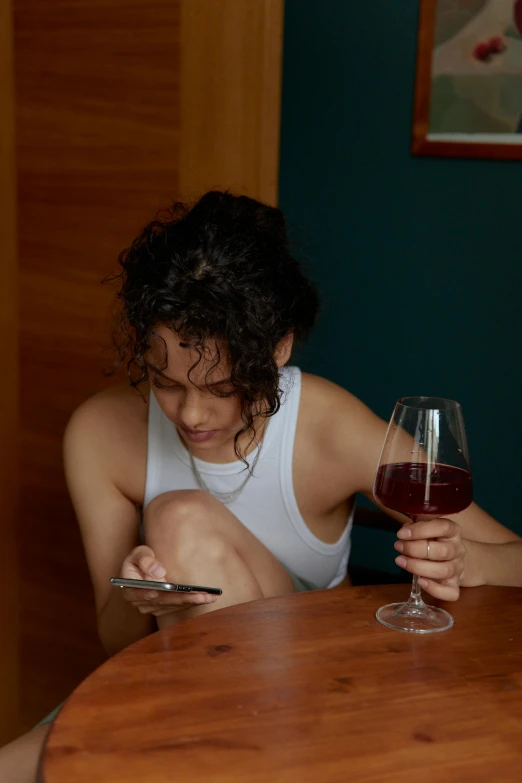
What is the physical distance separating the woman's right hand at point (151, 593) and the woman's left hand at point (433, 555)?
0.97ft

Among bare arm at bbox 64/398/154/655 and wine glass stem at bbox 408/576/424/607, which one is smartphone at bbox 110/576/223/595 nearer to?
wine glass stem at bbox 408/576/424/607

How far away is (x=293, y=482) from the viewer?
5.75 feet

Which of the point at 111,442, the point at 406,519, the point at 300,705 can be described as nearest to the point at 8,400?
the point at 111,442

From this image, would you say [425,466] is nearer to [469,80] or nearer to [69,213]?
[69,213]

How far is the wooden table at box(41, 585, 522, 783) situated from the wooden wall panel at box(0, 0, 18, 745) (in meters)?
1.57

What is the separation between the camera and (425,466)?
1.09m

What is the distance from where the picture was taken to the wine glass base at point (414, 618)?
1116 mm

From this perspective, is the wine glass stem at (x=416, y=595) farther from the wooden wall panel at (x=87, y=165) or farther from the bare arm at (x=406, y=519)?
the wooden wall panel at (x=87, y=165)

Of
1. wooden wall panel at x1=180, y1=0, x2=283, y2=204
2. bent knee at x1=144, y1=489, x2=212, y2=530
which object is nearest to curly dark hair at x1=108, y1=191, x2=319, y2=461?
bent knee at x1=144, y1=489, x2=212, y2=530

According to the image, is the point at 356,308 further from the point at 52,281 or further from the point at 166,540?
the point at 166,540

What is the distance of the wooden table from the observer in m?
0.81

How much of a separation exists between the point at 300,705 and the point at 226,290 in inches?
28.3

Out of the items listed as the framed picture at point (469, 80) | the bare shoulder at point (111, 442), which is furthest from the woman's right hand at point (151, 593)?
the framed picture at point (469, 80)

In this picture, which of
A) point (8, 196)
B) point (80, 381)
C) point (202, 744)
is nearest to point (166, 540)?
point (202, 744)
